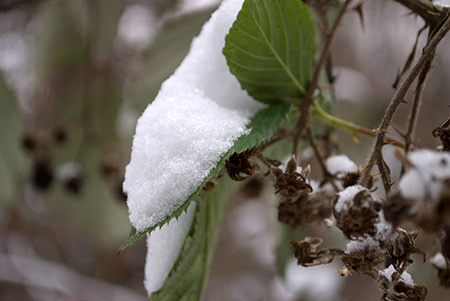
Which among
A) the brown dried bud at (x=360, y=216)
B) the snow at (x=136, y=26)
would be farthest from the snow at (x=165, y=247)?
the snow at (x=136, y=26)

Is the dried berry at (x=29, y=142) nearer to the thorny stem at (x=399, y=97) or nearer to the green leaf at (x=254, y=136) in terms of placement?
the green leaf at (x=254, y=136)

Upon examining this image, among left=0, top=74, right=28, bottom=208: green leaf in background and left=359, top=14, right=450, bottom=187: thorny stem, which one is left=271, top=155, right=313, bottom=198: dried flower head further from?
left=0, top=74, right=28, bottom=208: green leaf in background

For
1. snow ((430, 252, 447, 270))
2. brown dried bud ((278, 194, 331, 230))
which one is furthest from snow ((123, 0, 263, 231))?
snow ((430, 252, 447, 270))

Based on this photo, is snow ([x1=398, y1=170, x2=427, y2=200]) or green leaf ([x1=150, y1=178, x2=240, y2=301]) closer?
snow ([x1=398, y1=170, x2=427, y2=200])

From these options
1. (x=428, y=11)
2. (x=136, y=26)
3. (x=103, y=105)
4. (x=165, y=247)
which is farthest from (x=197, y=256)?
(x=136, y=26)

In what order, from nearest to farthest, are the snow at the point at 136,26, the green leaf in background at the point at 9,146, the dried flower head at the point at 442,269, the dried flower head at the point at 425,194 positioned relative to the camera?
Result: the dried flower head at the point at 425,194, the dried flower head at the point at 442,269, the green leaf in background at the point at 9,146, the snow at the point at 136,26

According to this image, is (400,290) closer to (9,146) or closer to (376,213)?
(376,213)

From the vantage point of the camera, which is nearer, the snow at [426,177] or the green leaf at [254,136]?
the snow at [426,177]

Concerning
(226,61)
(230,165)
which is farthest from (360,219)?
(226,61)
